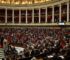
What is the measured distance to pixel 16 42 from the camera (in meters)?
20.2

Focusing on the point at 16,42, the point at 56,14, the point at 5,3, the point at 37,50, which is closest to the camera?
the point at 37,50

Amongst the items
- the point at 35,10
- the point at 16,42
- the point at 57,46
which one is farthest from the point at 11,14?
the point at 57,46

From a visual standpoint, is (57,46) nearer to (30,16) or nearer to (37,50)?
(37,50)

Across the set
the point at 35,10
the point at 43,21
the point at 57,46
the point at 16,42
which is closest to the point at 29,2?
the point at 35,10

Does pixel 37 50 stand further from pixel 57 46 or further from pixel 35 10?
pixel 35 10

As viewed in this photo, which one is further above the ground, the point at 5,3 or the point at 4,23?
the point at 5,3

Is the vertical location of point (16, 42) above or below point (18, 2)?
below

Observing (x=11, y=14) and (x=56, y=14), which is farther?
(x=11, y=14)

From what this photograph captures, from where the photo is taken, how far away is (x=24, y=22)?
4575 centimetres

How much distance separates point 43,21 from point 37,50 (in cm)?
3122

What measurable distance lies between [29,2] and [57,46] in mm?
33775

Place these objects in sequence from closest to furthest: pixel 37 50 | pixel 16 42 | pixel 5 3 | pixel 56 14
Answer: pixel 37 50, pixel 16 42, pixel 56 14, pixel 5 3

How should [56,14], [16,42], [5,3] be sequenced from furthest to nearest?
[5,3] → [56,14] → [16,42]

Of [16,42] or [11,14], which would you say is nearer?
[16,42]
